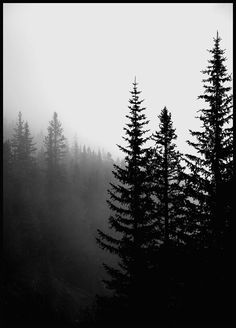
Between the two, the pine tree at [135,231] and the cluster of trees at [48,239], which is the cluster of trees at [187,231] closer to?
the pine tree at [135,231]

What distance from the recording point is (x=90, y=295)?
37.2 metres

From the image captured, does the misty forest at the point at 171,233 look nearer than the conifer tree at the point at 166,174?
Yes

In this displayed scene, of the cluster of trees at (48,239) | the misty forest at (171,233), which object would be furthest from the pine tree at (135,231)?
the cluster of trees at (48,239)

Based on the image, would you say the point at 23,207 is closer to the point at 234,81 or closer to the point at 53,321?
the point at 53,321

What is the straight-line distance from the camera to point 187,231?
10.5 meters

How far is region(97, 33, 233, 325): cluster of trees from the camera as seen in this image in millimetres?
9391

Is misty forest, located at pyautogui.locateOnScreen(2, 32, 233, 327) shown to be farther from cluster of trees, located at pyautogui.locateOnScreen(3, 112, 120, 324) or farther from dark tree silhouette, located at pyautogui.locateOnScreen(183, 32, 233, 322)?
cluster of trees, located at pyautogui.locateOnScreen(3, 112, 120, 324)

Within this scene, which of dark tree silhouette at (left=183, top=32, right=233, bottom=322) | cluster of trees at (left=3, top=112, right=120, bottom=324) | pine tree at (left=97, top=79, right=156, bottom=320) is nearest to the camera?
dark tree silhouette at (left=183, top=32, right=233, bottom=322)

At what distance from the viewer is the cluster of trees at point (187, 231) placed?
939 cm

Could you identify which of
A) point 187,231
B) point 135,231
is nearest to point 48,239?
point 135,231

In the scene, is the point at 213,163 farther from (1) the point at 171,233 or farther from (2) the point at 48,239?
(2) the point at 48,239

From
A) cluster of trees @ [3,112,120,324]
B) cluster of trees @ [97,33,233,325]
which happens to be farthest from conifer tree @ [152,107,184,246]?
cluster of trees @ [3,112,120,324]

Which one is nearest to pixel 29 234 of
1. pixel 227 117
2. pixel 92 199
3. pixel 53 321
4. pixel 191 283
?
pixel 53 321

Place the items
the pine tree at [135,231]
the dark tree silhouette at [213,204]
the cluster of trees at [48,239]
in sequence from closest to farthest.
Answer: the dark tree silhouette at [213,204] < the pine tree at [135,231] < the cluster of trees at [48,239]
